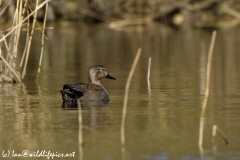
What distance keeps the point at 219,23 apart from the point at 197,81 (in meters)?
18.2

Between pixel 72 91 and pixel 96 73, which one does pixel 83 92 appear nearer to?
pixel 72 91

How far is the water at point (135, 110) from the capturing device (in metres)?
7.14

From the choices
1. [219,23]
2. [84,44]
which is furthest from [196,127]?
[219,23]

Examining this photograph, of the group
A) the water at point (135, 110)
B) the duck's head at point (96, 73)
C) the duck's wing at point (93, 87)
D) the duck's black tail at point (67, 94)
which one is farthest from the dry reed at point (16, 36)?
the duck's black tail at point (67, 94)

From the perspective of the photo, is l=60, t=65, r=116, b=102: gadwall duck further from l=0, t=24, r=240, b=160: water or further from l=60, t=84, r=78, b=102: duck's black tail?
l=0, t=24, r=240, b=160: water

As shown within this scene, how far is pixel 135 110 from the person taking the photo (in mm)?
9383

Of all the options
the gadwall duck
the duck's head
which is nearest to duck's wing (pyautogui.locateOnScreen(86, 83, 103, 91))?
the gadwall duck

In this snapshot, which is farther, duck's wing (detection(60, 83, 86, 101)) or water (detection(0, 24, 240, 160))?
duck's wing (detection(60, 83, 86, 101))

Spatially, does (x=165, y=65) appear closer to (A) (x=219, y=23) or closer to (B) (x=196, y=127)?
(B) (x=196, y=127)

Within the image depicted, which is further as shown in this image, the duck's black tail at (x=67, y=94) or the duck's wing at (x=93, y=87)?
the duck's wing at (x=93, y=87)

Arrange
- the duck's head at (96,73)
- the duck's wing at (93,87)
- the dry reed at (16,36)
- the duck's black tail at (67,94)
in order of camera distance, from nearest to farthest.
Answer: the duck's black tail at (67,94)
the duck's wing at (93,87)
the duck's head at (96,73)
the dry reed at (16,36)

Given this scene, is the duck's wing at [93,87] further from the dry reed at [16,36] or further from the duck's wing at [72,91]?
the dry reed at [16,36]

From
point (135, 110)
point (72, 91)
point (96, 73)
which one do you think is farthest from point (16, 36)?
point (135, 110)

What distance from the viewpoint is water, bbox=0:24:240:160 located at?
7.14 m
